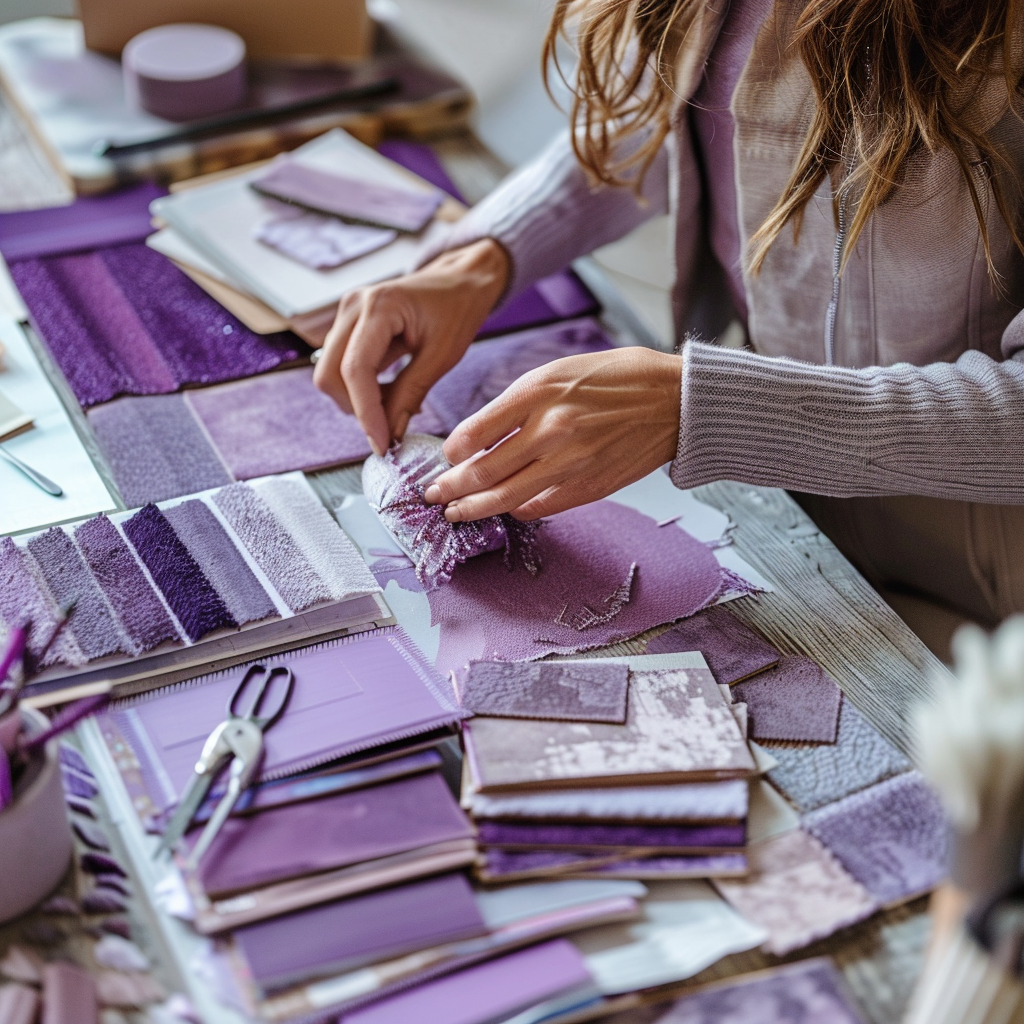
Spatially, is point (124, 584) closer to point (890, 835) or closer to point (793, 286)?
point (890, 835)

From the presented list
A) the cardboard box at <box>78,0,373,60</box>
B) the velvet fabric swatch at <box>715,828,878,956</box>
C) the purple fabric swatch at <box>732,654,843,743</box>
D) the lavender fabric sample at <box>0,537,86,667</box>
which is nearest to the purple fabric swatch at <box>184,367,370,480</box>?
the lavender fabric sample at <box>0,537,86,667</box>

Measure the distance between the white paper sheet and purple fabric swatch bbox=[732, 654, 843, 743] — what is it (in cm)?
56

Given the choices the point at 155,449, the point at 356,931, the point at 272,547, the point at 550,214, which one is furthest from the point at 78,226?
the point at 356,931

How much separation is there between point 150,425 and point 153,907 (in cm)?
54

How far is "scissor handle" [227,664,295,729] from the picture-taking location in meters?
0.75

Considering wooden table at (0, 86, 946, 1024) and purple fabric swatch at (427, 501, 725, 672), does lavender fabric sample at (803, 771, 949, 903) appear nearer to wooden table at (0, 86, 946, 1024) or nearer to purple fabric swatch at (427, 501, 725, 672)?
wooden table at (0, 86, 946, 1024)

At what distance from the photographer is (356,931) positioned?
0.63 meters

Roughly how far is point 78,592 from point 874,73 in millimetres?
764

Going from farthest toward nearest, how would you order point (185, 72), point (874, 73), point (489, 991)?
point (185, 72), point (874, 73), point (489, 991)

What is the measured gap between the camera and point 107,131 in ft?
5.02

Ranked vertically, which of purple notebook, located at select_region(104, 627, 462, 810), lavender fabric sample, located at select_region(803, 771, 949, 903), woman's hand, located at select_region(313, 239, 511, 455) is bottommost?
lavender fabric sample, located at select_region(803, 771, 949, 903)

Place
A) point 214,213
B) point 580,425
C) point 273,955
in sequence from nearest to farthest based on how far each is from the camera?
point 273,955
point 580,425
point 214,213

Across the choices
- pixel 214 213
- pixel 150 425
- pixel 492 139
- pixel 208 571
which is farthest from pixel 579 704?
pixel 492 139

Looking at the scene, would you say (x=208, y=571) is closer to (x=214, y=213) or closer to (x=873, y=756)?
(x=873, y=756)
